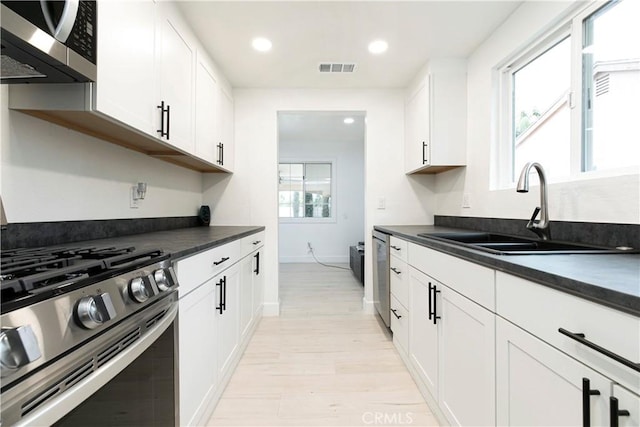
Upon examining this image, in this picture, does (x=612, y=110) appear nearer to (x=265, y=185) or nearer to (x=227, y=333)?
(x=227, y=333)

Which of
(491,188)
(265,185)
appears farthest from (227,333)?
(491,188)

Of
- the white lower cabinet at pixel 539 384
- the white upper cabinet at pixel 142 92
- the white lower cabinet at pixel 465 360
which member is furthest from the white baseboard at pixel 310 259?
the white lower cabinet at pixel 539 384

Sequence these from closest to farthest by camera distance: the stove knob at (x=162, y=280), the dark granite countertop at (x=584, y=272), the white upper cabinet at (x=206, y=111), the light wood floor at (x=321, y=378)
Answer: the dark granite countertop at (x=584, y=272) → the stove knob at (x=162, y=280) → the light wood floor at (x=321, y=378) → the white upper cabinet at (x=206, y=111)

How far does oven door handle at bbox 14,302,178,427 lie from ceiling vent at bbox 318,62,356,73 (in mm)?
2351

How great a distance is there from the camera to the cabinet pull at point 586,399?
24.4 inches

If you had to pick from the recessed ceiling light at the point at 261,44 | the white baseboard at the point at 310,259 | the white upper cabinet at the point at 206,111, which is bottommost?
the white baseboard at the point at 310,259

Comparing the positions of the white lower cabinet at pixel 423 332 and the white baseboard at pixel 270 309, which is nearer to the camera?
the white lower cabinet at pixel 423 332

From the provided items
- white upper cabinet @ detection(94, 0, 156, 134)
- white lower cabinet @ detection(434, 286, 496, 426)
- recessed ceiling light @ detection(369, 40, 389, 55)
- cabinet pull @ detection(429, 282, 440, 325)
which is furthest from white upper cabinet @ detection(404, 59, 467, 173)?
white upper cabinet @ detection(94, 0, 156, 134)

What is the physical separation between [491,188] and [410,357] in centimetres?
133

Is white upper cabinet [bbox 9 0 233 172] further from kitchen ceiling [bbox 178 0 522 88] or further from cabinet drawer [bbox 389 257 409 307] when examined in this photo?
cabinet drawer [bbox 389 257 409 307]

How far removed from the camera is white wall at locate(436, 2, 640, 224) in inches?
47.7

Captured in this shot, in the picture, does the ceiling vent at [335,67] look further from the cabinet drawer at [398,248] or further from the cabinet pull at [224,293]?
the cabinet pull at [224,293]

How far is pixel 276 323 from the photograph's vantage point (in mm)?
2729

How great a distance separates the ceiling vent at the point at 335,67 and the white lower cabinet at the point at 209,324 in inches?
66.6
